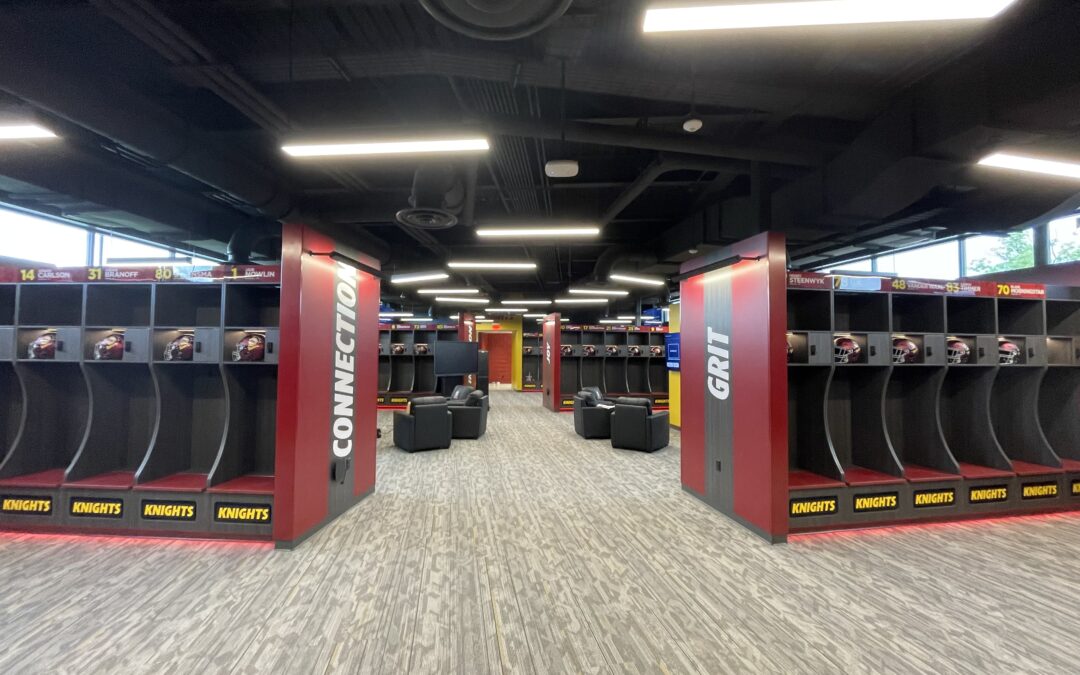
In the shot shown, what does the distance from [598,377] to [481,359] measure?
13.3 ft

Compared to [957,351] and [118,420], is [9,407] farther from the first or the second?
[957,351]

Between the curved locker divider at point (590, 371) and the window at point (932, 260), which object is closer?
the window at point (932, 260)

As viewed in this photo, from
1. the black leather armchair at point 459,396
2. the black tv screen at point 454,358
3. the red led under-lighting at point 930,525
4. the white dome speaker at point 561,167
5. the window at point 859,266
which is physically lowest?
the red led under-lighting at point 930,525

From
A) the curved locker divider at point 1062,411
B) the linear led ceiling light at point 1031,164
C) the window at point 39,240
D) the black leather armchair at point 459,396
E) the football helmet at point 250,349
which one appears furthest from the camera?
the black leather armchair at point 459,396

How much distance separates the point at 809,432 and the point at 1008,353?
7.83ft

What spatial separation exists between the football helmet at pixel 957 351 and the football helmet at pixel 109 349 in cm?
815

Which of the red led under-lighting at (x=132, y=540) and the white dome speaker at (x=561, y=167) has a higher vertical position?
the white dome speaker at (x=561, y=167)

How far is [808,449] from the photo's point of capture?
4262 mm

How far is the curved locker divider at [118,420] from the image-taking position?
362 centimetres

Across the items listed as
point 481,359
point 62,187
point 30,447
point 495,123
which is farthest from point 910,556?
point 481,359

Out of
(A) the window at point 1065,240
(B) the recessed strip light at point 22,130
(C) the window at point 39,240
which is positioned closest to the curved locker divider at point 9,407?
(B) the recessed strip light at point 22,130

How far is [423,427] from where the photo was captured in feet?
23.2

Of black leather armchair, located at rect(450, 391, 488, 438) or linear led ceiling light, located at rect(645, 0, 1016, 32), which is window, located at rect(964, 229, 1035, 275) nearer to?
linear led ceiling light, located at rect(645, 0, 1016, 32)

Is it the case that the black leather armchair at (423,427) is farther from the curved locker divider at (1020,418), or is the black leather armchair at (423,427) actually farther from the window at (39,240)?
Result: the curved locker divider at (1020,418)
